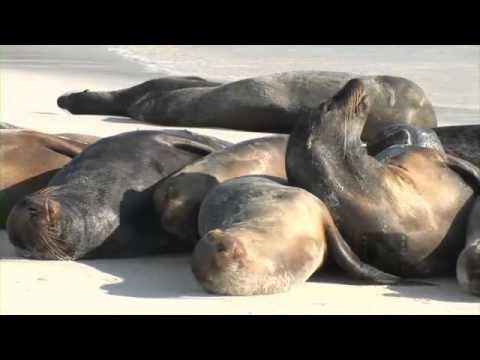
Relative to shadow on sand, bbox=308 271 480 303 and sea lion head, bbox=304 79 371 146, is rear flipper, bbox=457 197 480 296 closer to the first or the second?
shadow on sand, bbox=308 271 480 303

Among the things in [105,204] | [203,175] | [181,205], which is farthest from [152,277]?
[203,175]

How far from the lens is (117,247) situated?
22.5 ft

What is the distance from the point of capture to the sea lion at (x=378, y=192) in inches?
250

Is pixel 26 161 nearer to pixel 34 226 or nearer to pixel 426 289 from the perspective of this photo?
pixel 34 226

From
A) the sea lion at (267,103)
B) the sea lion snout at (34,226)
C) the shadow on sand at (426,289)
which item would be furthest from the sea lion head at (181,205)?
the sea lion at (267,103)

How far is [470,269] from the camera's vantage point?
586 cm

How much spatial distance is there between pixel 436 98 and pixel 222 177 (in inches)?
323

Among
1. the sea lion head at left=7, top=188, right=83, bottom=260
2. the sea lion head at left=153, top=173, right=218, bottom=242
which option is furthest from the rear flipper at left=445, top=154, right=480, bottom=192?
the sea lion head at left=7, top=188, right=83, bottom=260

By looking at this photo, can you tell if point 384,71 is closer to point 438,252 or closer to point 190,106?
point 190,106

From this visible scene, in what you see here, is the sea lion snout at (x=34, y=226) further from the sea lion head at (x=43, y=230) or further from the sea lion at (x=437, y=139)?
the sea lion at (x=437, y=139)

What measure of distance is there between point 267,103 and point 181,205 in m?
5.13

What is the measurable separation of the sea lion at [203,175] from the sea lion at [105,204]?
156mm

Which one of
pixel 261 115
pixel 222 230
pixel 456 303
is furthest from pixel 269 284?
pixel 261 115

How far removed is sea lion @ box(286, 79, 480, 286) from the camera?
250 inches
